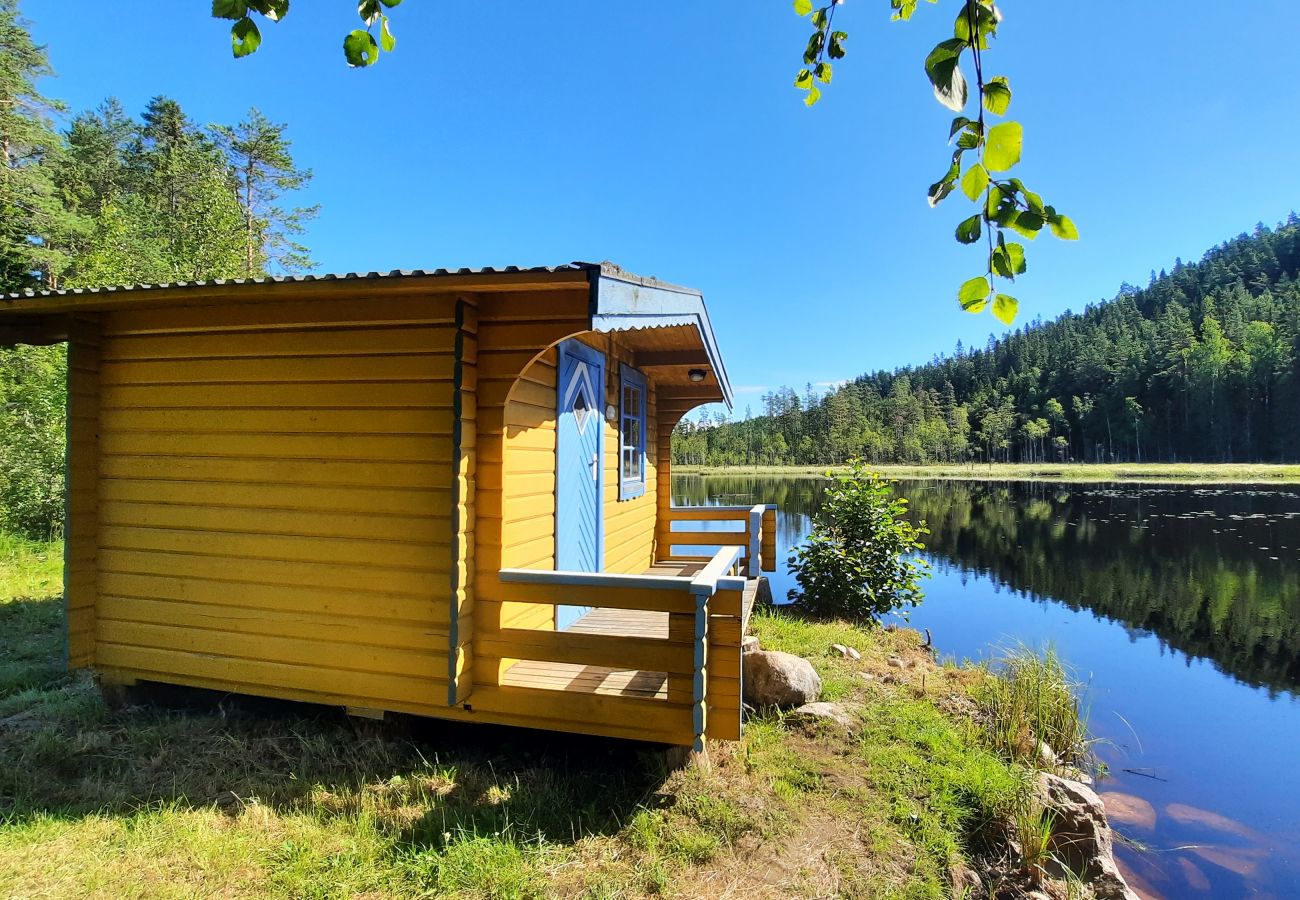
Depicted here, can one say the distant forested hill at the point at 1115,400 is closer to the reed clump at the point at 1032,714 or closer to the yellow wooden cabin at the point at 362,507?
the reed clump at the point at 1032,714

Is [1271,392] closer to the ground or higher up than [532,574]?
higher up

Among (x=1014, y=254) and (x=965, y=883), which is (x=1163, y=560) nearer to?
(x=965, y=883)

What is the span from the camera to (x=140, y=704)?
175 inches

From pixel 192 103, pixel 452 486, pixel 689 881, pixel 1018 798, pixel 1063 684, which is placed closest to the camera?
pixel 689 881

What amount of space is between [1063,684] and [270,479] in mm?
7077

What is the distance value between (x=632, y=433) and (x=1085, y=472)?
62.3 m

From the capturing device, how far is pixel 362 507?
385cm

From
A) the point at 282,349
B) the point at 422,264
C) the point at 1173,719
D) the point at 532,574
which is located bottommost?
the point at 1173,719

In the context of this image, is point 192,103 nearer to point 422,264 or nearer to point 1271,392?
point 422,264

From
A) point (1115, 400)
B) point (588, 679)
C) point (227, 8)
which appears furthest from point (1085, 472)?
point (227, 8)

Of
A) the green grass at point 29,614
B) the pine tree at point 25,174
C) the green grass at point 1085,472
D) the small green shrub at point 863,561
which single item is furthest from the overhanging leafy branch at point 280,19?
the green grass at point 1085,472

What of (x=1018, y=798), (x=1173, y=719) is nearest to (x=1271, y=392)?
(x=1173, y=719)

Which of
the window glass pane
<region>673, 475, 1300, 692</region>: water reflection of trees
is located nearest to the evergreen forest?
the window glass pane

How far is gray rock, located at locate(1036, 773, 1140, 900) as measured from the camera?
3.66m
